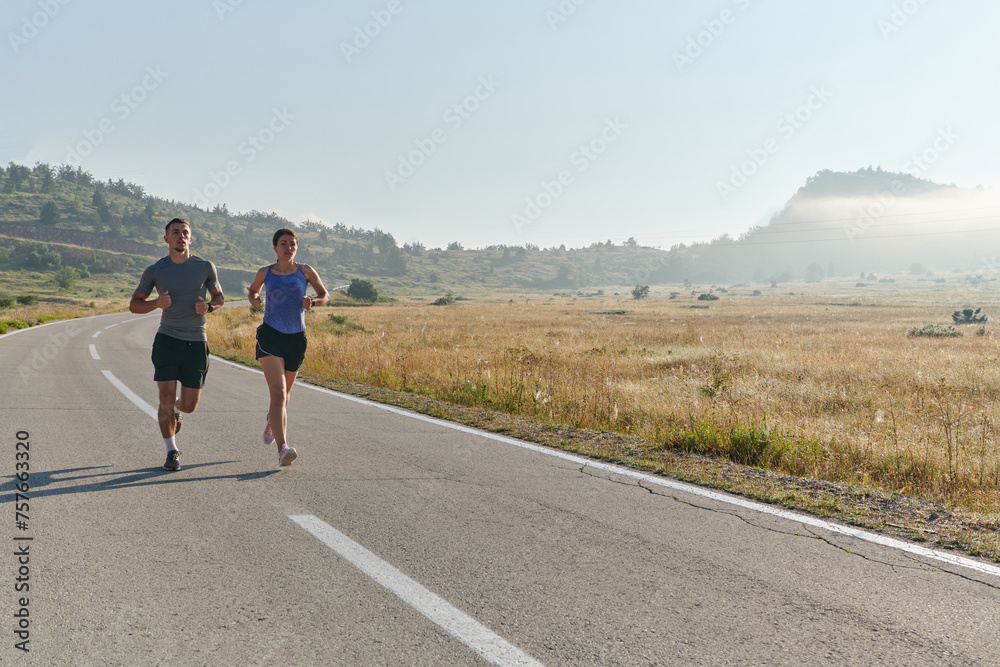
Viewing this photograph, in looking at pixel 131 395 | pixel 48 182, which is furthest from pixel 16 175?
pixel 131 395

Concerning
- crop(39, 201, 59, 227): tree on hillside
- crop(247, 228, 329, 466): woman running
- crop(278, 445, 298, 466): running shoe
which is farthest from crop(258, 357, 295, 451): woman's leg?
crop(39, 201, 59, 227): tree on hillside

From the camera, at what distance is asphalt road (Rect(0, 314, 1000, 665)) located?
260cm

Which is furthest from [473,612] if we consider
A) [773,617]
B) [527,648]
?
[773,617]

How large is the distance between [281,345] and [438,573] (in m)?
3.01

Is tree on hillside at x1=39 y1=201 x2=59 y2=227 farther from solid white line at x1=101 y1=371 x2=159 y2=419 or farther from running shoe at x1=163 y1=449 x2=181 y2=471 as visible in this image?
running shoe at x1=163 y1=449 x2=181 y2=471

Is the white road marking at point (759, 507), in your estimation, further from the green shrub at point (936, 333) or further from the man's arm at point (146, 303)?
the green shrub at point (936, 333)

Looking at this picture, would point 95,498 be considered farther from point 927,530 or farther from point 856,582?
point 927,530

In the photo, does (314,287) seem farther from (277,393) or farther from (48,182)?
(48,182)

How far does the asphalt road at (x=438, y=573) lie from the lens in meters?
2.60

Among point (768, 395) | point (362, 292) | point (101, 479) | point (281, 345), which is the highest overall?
point (281, 345)

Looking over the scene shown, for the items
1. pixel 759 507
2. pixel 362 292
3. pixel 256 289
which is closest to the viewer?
pixel 759 507

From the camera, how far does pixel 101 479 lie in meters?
5.03

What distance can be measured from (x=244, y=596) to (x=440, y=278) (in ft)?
562

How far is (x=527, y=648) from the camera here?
8.45 ft
